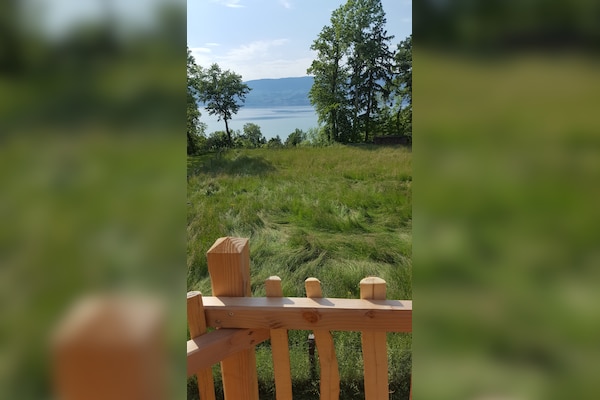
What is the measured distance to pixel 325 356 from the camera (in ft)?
2.61

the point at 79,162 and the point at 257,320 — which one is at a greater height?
the point at 79,162

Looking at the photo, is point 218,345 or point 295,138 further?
point 295,138

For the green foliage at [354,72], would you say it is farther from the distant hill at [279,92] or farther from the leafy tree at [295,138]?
the leafy tree at [295,138]

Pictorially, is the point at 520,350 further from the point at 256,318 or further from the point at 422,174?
the point at 256,318

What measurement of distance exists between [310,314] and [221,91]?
322cm

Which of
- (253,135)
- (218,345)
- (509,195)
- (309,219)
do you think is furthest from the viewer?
(253,135)

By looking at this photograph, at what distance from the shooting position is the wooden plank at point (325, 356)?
30.6 inches

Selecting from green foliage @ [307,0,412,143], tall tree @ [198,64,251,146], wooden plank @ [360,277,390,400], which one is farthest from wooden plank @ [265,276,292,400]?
tall tree @ [198,64,251,146]

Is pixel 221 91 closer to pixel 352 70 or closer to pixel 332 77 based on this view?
pixel 332 77

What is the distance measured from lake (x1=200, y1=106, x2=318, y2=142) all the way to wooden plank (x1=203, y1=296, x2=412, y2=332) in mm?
3197

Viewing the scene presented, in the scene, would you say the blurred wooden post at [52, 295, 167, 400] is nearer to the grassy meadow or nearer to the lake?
the grassy meadow

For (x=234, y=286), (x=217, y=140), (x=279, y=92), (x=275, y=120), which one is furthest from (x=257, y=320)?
(x=279, y=92)

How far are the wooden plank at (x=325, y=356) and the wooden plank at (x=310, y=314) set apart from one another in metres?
0.03

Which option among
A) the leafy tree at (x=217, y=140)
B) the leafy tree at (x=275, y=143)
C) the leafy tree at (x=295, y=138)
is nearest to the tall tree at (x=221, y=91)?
the leafy tree at (x=217, y=140)
